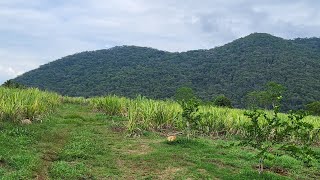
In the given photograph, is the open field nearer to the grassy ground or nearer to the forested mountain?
the grassy ground

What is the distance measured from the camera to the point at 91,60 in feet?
351

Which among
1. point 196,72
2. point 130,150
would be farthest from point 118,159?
point 196,72

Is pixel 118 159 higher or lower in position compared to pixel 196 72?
lower

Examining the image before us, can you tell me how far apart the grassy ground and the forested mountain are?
44.8m

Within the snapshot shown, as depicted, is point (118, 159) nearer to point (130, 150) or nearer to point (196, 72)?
point (130, 150)

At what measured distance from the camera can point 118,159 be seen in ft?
33.8

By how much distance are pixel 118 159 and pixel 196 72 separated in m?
78.0

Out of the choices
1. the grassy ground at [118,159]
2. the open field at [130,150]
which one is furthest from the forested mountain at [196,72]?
the grassy ground at [118,159]

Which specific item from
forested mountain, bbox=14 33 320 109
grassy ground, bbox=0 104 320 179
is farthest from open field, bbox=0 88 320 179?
forested mountain, bbox=14 33 320 109

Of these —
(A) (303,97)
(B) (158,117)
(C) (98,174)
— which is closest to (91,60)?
(A) (303,97)

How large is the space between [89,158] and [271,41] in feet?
326

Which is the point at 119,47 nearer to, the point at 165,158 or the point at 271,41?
the point at 271,41

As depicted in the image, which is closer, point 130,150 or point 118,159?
point 118,159

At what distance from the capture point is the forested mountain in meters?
66.1
